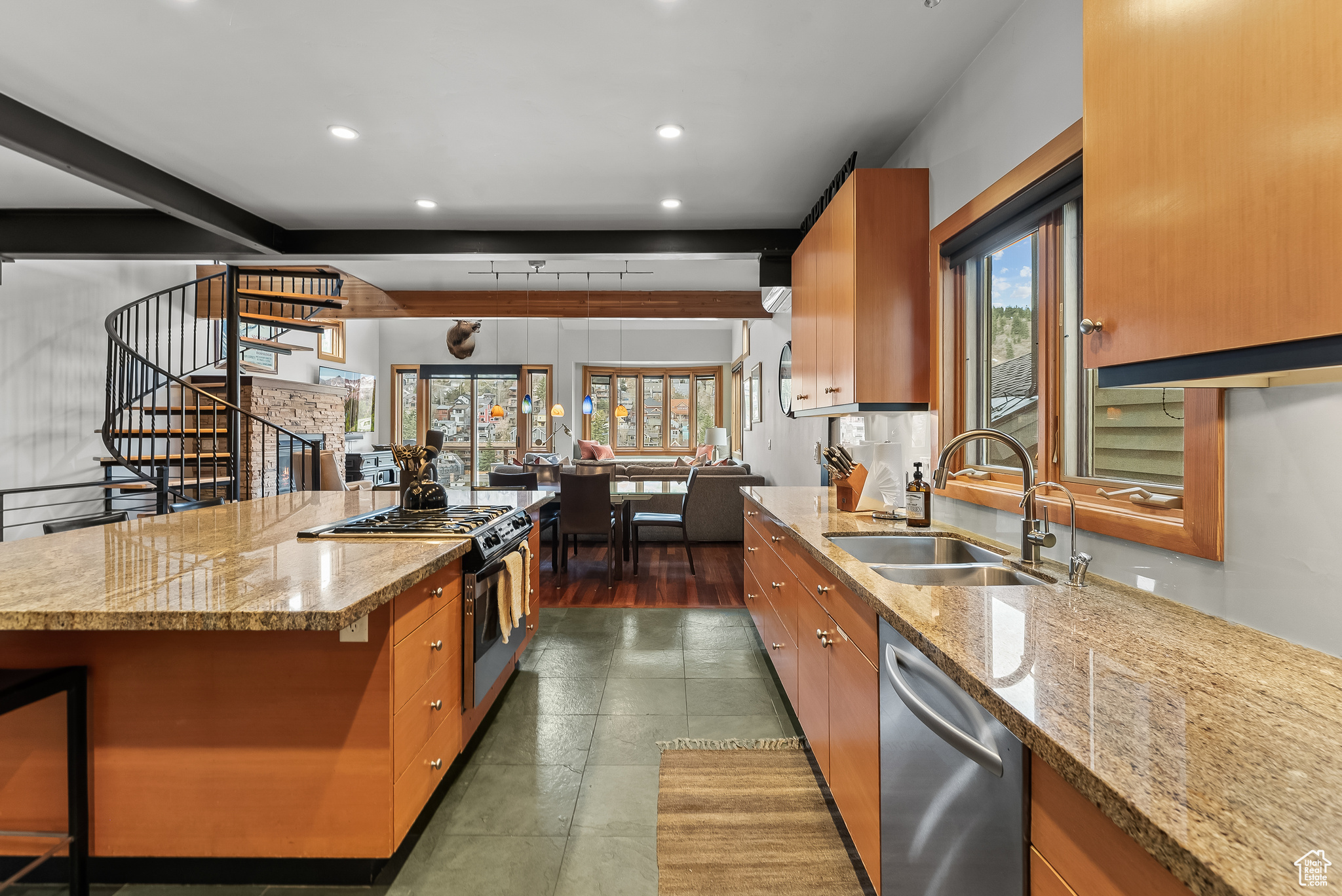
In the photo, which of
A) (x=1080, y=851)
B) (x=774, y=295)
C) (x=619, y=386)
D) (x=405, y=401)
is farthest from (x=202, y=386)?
(x=1080, y=851)

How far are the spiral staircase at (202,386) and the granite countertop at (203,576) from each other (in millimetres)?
3280

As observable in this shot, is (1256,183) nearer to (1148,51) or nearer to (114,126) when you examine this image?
(1148,51)

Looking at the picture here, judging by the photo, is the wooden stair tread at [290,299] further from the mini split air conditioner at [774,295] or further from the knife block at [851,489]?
the knife block at [851,489]

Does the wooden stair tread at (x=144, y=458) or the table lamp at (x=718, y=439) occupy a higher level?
the table lamp at (x=718, y=439)

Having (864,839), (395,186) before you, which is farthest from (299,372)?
(864,839)

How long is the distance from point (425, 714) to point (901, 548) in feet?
5.54

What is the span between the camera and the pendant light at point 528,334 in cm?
721

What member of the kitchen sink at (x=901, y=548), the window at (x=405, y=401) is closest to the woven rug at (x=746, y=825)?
the kitchen sink at (x=901, y=548)

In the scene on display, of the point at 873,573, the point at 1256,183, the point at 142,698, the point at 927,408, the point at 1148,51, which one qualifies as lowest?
the point at 142,698

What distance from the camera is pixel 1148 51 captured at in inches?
36.2

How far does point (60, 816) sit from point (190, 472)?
541 centimetres

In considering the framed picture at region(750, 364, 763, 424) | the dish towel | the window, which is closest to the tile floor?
the dish towel

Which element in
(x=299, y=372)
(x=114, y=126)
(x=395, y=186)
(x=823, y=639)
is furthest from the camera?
(x=299, y=372)

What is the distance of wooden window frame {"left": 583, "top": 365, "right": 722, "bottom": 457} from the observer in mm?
11258
